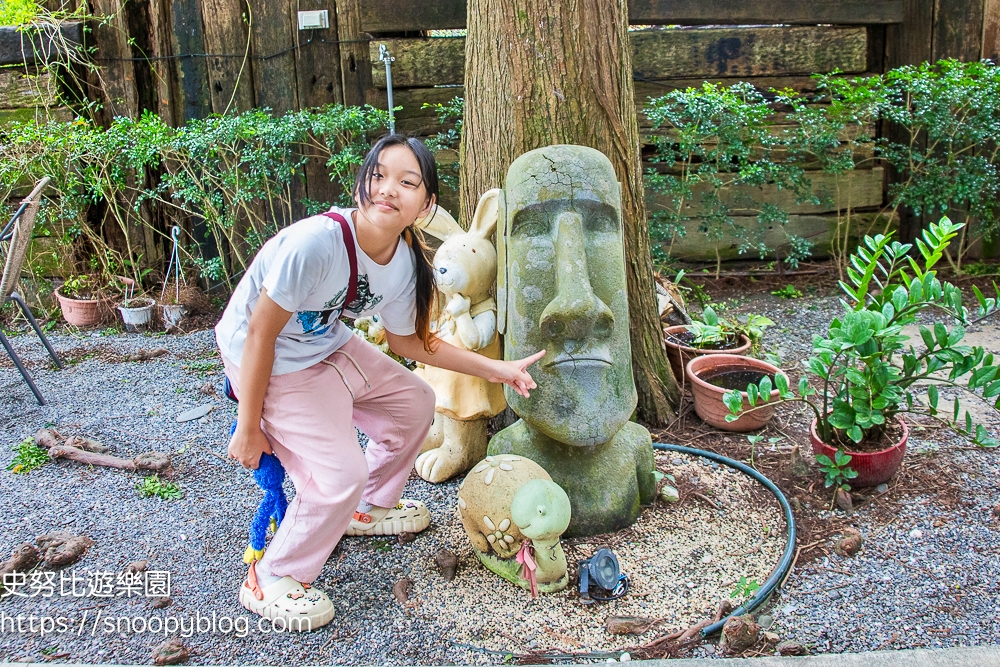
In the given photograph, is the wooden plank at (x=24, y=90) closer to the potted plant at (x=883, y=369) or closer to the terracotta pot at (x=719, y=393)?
the terracotta pot at (x=719, y=393)

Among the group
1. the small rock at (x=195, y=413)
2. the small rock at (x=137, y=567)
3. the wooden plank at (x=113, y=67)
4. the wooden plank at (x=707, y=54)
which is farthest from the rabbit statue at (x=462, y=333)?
the wooden plank at (x=113, y=67)

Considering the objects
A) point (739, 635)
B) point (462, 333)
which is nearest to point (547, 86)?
point (462, 333)

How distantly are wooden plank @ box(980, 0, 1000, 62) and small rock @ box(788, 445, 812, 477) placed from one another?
14.1 feet

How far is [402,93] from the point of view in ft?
18.2

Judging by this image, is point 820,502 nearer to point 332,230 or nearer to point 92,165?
point 332,230

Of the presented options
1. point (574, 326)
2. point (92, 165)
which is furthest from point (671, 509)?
point (92, 165)

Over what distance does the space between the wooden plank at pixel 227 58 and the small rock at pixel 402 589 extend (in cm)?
415

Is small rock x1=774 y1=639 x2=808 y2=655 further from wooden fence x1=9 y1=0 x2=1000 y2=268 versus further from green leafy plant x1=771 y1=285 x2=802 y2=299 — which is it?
wooden fence x1=9 y1=0 x2=1000 y2=268

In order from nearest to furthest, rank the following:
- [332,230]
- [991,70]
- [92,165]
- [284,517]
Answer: [332,230], [284,517], [991,70], [92,165]

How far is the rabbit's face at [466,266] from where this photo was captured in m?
2.86

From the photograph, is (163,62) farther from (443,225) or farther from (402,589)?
(402,589)

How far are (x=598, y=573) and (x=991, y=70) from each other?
4661 millimetres

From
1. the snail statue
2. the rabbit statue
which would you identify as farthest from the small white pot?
the snail statue

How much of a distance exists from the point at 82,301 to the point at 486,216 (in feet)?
12.6
